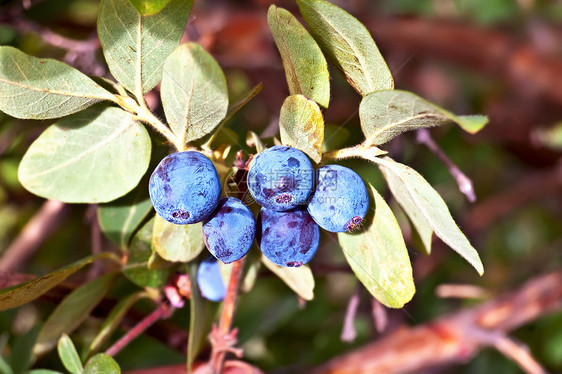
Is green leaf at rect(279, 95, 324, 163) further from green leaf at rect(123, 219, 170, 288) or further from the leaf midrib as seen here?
green leaf at rect(123, 219, 170, 288)

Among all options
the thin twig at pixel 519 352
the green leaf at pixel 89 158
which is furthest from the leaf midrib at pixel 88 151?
the thin twig at pixel 519 352

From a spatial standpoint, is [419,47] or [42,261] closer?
[42,261]

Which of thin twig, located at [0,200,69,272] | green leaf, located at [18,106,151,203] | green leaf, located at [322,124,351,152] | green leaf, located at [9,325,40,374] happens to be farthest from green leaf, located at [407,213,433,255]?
thin twig, located at [0,200,69,272]

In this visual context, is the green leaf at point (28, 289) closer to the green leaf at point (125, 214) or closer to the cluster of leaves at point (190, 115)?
the cluster of leaves at point (190, 115)

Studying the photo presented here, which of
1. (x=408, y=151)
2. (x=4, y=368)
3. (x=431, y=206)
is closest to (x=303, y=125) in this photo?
(x=431, y=206)

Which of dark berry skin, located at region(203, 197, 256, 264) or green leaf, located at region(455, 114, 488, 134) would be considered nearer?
green leaf, located at region(455, 114, 488, 134)

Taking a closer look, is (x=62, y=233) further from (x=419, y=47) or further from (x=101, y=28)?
(x=419, y=47)

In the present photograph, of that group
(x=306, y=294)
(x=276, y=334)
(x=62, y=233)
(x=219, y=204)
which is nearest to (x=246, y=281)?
(x=306, y=294)
